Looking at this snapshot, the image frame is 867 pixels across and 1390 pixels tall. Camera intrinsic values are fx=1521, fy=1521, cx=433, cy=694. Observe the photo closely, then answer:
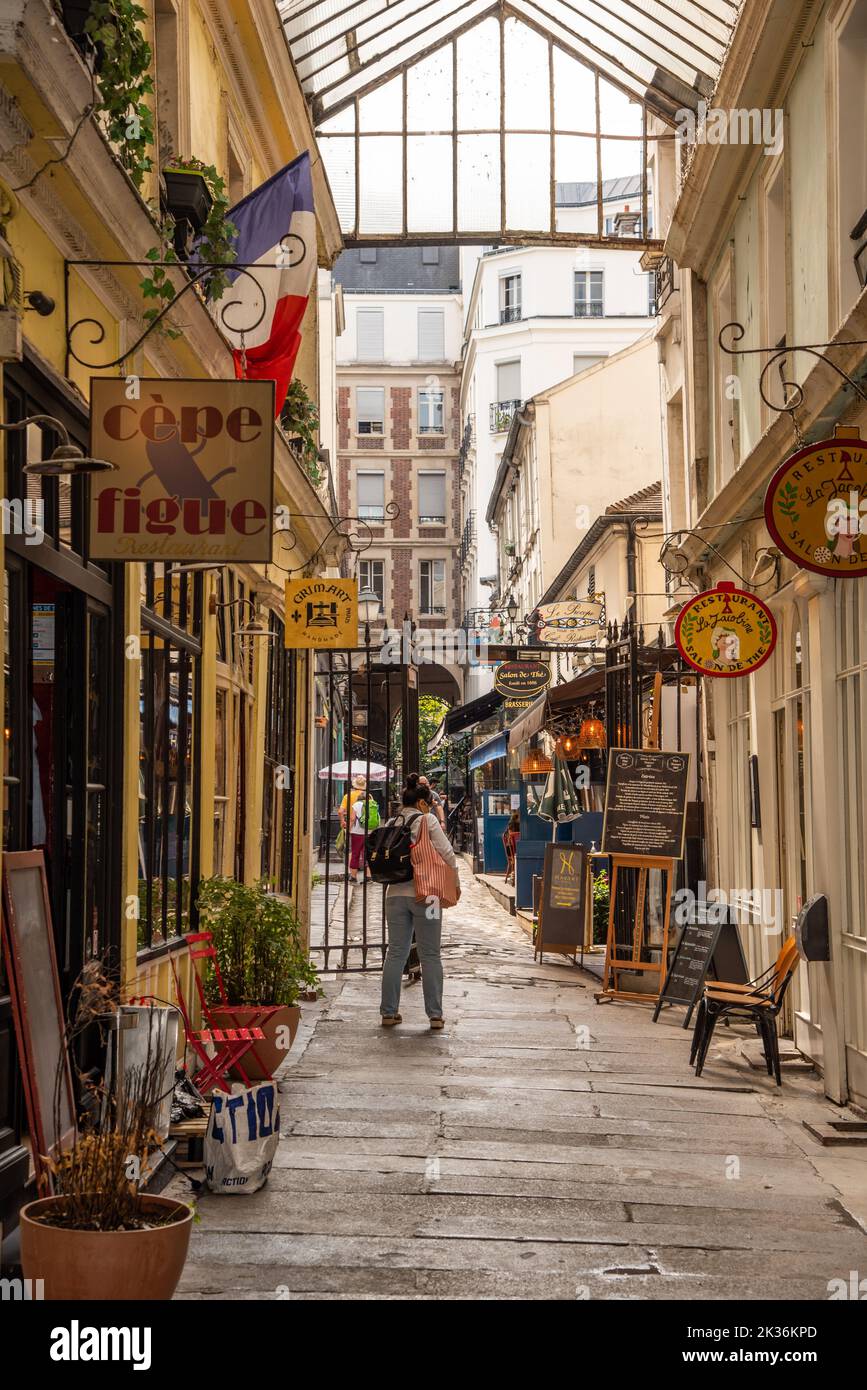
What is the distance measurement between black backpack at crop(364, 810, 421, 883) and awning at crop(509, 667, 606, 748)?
6.20 meters

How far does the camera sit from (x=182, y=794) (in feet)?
31.9

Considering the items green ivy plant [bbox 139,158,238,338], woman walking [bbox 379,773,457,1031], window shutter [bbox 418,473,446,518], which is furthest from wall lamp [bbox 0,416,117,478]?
window shutter [bbox 418,473,446,518]

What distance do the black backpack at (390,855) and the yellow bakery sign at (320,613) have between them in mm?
2076

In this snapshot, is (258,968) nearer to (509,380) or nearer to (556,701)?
(556,701)

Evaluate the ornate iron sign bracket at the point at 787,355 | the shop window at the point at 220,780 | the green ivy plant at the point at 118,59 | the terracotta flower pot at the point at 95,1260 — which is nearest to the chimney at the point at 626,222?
the ornate iron sign bracket at the point at 787,355

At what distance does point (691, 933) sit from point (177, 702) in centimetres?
462

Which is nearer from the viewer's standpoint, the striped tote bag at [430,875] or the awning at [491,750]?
the striped tote bag at [430,875]

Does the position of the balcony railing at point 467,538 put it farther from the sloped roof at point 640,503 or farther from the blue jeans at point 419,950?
the blue jeans at point 419,950

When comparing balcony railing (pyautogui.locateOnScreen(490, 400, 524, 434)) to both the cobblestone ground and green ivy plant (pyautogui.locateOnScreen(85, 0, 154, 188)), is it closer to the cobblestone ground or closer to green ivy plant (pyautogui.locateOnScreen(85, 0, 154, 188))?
the cobblestone ground

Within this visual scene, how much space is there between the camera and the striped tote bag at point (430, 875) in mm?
11898

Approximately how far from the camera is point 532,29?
1568cm

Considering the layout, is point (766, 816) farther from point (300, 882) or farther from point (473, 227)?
point (473, 227)

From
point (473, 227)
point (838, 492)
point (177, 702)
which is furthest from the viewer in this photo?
point (473, 227)
